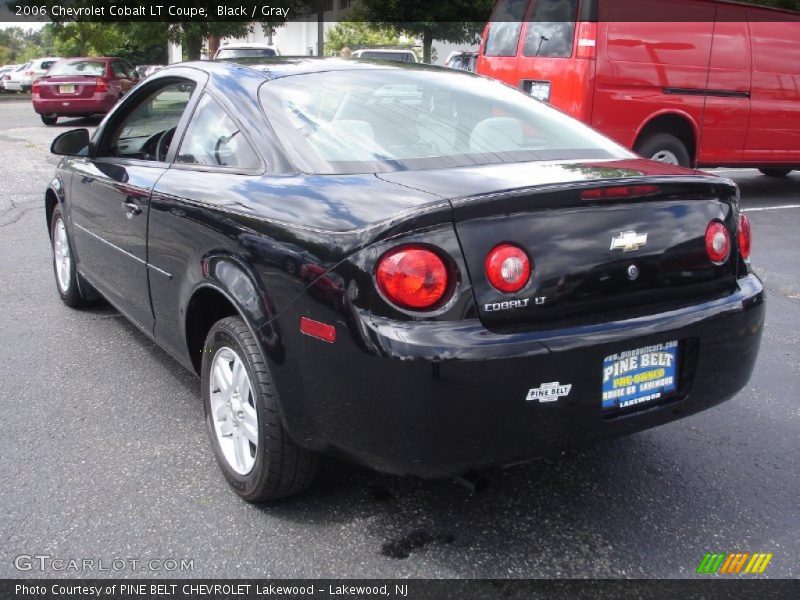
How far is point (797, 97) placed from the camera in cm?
937

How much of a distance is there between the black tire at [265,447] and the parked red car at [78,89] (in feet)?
59.4

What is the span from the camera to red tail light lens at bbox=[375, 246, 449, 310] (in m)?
2.29

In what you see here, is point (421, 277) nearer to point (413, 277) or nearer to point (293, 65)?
point (413, 277)

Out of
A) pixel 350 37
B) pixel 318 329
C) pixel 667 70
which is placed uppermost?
pixel 350 37

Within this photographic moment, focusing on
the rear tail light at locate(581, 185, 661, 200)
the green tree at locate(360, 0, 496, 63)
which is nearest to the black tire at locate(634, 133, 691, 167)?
the rear tail light at locate(581, 185, 661, 200)

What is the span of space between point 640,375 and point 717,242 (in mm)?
591

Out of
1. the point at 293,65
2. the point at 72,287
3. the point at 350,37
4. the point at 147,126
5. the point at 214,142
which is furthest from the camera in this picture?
the point at 350,37

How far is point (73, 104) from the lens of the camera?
1938 cm

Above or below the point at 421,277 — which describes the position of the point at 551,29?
above

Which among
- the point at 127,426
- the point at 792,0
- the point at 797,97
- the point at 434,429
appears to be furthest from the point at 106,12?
the point at 434,429

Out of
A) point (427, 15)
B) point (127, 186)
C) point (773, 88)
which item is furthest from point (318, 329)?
point (427, 15)

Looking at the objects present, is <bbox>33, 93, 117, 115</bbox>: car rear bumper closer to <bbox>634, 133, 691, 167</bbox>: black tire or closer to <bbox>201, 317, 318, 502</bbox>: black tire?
<bbox>634, 133, 691, 167</bbox>: black tire

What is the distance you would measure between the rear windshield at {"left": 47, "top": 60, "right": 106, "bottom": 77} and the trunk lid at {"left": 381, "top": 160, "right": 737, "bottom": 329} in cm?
1908

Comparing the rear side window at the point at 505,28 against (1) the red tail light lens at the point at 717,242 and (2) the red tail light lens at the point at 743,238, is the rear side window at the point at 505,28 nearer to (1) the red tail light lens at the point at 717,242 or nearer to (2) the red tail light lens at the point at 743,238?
(2) the red tail light lens at the point at 743,238
